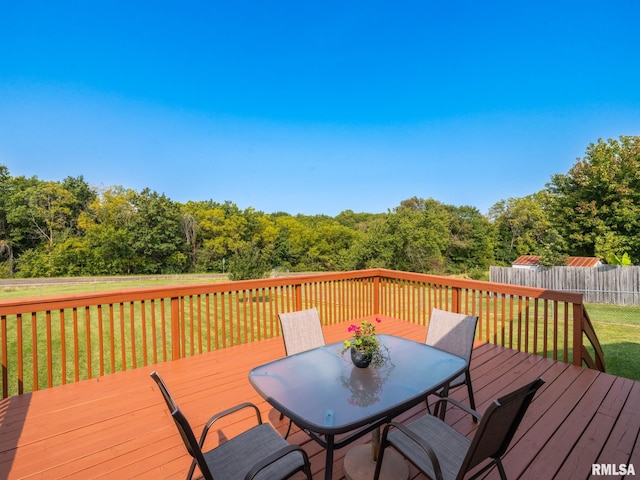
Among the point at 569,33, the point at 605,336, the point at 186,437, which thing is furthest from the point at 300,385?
the point at 569,33

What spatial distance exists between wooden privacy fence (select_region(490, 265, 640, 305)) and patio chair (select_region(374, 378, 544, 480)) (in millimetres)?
15286

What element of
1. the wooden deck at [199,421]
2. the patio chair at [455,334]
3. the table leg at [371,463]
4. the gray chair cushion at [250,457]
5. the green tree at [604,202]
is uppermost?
the green tree at [604,202]

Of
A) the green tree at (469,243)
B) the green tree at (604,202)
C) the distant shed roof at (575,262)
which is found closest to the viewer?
the distant shed roof at (575,262)

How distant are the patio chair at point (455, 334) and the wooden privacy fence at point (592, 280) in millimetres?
14142

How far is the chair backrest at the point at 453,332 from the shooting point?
2.62 m

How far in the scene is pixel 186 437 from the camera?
47.6 inches

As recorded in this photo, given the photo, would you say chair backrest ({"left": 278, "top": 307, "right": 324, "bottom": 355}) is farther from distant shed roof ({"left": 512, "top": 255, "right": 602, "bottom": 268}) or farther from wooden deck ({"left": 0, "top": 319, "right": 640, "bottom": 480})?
distant shed roof ({"left": 512, "top": 255, "right": 602, "bottom": 268})

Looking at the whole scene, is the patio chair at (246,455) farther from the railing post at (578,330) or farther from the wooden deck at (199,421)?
the railing post at (578,330)

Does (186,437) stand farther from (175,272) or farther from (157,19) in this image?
(175,272)

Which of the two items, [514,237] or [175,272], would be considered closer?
[175,272]

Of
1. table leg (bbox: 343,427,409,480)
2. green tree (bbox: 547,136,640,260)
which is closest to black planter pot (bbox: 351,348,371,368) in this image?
table leg (bbox: 343,427,409,480)

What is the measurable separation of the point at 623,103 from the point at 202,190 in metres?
31.5

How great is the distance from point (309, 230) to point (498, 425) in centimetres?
3131

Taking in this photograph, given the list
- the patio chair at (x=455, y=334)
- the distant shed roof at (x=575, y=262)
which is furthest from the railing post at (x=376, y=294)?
the distant shed roof at (x=575, y=262)
